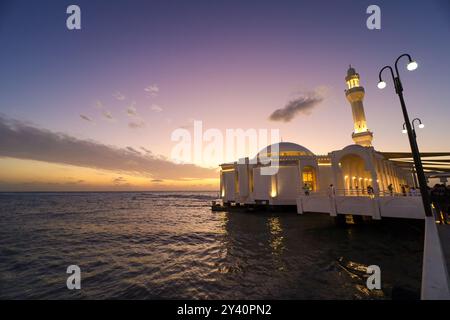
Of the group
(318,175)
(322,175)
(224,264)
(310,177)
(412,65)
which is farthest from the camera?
Result: (310,177)

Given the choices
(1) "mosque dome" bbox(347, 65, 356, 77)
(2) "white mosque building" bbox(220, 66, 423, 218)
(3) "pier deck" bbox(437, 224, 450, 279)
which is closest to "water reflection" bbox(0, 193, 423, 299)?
(3) "pier deck" bbox(437, 224, 450, 279)

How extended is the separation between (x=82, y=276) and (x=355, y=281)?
38.4 ft

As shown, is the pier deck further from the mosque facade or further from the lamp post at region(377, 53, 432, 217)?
the mosque facade

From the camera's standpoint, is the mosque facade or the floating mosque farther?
the mosque facade

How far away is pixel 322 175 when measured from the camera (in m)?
31.1

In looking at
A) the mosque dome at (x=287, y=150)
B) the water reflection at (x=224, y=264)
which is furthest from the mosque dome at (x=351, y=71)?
the water reflection at (x=224, y=264)

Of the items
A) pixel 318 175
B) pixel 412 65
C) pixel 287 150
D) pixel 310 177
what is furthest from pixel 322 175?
pixel 412 65

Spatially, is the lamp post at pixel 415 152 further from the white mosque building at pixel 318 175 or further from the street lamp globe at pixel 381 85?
the white mosque building at pixel 318 175

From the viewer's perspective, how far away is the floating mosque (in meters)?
18.9

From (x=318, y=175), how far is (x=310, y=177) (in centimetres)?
166

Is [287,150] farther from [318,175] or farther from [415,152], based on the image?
[415,152]

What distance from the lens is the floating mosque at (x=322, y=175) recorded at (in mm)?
18938

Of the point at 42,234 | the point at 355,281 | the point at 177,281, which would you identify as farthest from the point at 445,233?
the point at 42,234
